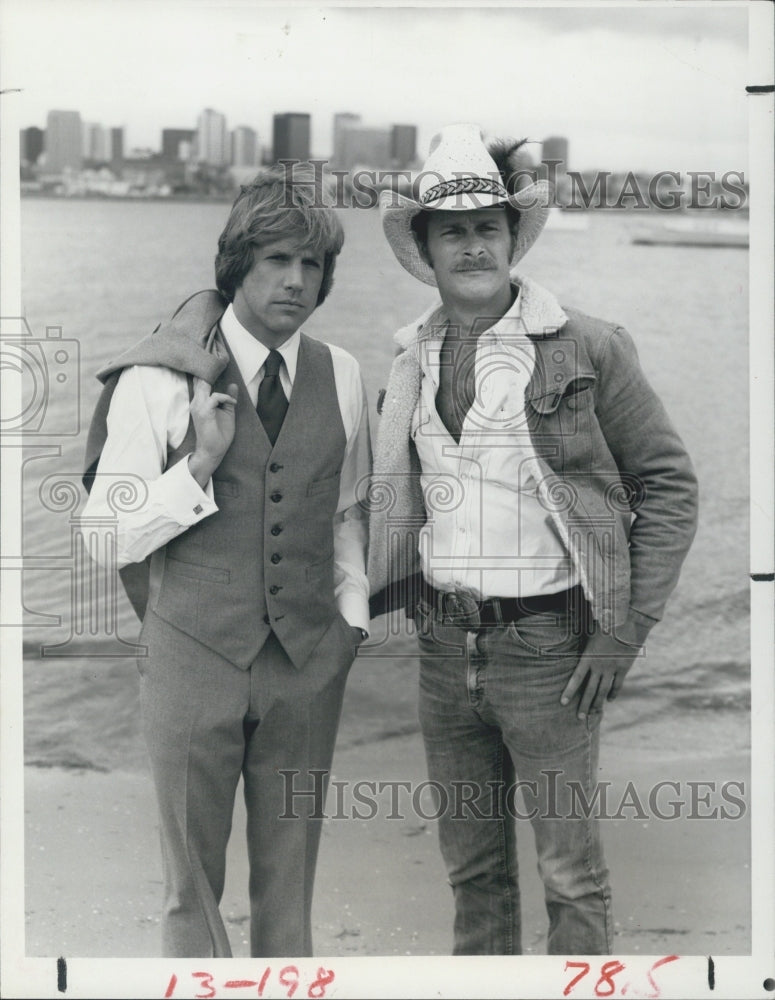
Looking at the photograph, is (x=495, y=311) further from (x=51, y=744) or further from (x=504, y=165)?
(x=51, y=744)

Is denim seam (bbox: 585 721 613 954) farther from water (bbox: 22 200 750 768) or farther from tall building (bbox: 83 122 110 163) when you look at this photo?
tall building (bbox: 83 122 110 163)

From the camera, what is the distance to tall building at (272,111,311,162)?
10.2 ft

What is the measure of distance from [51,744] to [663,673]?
187 centimetres

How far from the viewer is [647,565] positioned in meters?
2.95

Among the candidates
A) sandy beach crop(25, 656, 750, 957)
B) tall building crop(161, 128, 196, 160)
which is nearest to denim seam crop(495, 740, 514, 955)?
sandy beach crop(25, 656, 750, 957)

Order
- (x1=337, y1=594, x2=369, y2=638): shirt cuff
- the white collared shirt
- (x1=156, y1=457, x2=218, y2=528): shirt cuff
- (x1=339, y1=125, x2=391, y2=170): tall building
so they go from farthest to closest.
Result: (x1=339, y1=125, x2=391, y2=170): tall building, (x1=337, y1=594, x2=369, y2=638): shirt cuff, the white collared shirt, (x1=156, y1=457, x2=218, y2=528): shirt cuff

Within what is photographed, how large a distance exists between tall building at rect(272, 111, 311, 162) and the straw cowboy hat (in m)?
0.31

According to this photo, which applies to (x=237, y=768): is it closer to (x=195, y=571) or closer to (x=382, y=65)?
(x=195, y=571)

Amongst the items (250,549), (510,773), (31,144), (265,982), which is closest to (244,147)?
(31,144)

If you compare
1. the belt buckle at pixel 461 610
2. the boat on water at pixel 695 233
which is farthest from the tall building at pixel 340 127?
the belt buckle at pixel 461 610

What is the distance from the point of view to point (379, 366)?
3.27 m

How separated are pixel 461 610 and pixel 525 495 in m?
0.30

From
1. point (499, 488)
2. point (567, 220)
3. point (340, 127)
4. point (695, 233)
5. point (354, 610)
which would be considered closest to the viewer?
point (499, 488)

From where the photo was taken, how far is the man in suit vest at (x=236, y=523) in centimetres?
285
